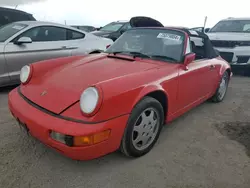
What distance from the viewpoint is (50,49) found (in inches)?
186

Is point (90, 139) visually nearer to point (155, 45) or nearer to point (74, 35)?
point (155, 45)

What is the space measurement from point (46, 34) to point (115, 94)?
11.3 feet

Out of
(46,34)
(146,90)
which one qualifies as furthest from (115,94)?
(46,34)

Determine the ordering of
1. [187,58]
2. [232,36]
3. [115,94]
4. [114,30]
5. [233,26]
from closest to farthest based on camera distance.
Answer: [115,94], [187,58], [232,36], [233,26], [114,30]

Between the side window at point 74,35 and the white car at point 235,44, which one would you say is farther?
the white car at point 235,44

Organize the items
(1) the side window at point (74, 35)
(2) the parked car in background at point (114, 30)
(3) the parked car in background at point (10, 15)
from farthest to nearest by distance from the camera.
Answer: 1. (2) the parked car in background at point (114, 30)
2. (3) the parked car in background at point (10, 15)
3. (1) the side window at point (74, 35)

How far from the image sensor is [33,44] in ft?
14.7

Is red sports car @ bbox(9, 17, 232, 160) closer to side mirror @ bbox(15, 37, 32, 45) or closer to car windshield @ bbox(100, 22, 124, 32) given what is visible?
side mirror @ bbox(15, 37, 32, 45)

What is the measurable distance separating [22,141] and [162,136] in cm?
168

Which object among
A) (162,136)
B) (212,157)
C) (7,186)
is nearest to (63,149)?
(7,186)

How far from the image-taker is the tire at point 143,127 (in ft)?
7.15

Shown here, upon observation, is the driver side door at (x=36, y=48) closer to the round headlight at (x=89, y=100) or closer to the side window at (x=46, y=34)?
the side window at (x=46, y=34)

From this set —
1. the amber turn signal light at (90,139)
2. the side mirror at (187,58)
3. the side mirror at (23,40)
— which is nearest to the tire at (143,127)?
the amber turn signal light at (90,139)

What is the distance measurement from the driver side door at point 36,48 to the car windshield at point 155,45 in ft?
6.22
